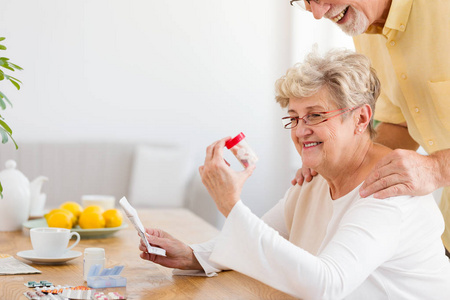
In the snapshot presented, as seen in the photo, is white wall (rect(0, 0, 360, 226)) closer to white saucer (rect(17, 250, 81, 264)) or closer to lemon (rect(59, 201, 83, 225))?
lemon (rect(59, 201, 83, 225))

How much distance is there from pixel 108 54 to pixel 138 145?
827 millimetres

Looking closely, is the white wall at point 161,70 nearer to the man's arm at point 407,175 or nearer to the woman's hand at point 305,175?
the woman's hand at point 305,175

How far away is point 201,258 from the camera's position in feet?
5.83

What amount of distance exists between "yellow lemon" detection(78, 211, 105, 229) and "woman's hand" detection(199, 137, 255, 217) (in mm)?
1002

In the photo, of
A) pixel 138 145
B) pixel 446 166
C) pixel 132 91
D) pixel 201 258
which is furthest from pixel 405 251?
pixel 132 91

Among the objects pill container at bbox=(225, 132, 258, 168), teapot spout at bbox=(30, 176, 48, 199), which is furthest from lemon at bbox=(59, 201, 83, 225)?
pill container at bbox=(225, 132, 258, 168)

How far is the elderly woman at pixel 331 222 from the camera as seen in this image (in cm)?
136

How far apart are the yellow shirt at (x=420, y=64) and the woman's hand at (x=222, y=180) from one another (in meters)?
0.81

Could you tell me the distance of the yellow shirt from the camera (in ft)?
6.34

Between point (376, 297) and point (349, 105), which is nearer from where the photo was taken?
point (376, 297)

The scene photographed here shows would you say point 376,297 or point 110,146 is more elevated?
point 376,297

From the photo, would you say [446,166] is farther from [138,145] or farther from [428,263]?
[138,145]

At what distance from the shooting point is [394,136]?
2344 mm

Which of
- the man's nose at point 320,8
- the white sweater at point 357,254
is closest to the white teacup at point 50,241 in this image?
the white sweater at point 357,254
